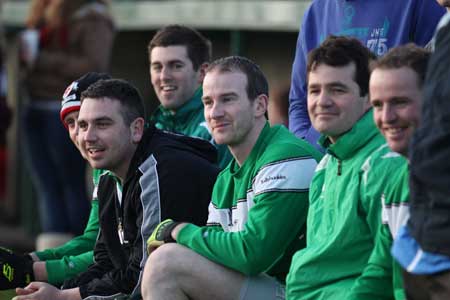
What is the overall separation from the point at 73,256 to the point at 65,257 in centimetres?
9

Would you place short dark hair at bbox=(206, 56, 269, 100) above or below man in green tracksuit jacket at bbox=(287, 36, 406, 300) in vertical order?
above

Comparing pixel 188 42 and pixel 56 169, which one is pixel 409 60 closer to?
pixel 188 42

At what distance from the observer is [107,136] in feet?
18.0

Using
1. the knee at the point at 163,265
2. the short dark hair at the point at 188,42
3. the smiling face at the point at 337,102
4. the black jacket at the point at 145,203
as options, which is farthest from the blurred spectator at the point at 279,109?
the smiling face at the point at 337,102

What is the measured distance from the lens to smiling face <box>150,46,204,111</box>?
648cm

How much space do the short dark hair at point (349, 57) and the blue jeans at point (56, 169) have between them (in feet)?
14.6

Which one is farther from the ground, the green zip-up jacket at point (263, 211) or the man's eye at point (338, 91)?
the man's eye at point (338, 91)

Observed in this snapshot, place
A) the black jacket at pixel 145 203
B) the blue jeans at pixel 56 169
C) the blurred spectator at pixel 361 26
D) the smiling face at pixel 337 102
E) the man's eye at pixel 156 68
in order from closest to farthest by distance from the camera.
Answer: the smiling face at pixel 337 102, the blurred spectator at pixel 361 26, the black jacket at pixel 145 203, the man's eye at pixel 156 68, the blue jeans at pixel 56 169

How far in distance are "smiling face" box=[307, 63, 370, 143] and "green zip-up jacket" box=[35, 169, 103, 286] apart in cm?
187

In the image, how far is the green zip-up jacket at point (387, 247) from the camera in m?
4.04

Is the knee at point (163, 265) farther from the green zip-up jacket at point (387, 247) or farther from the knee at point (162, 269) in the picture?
the green zip-up jacket at point (387, 247)

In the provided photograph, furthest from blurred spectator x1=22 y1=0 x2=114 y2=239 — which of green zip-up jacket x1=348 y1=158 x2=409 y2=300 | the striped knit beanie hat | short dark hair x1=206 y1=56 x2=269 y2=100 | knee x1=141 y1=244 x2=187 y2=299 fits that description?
green zip-up jacket x1=348 y1=158 x2=409 y2=300

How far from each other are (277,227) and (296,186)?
0.62 feet

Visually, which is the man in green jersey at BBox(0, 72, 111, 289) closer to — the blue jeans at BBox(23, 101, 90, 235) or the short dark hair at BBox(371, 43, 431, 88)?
the short dark hair at BBox(371, 43, 431, 88)
